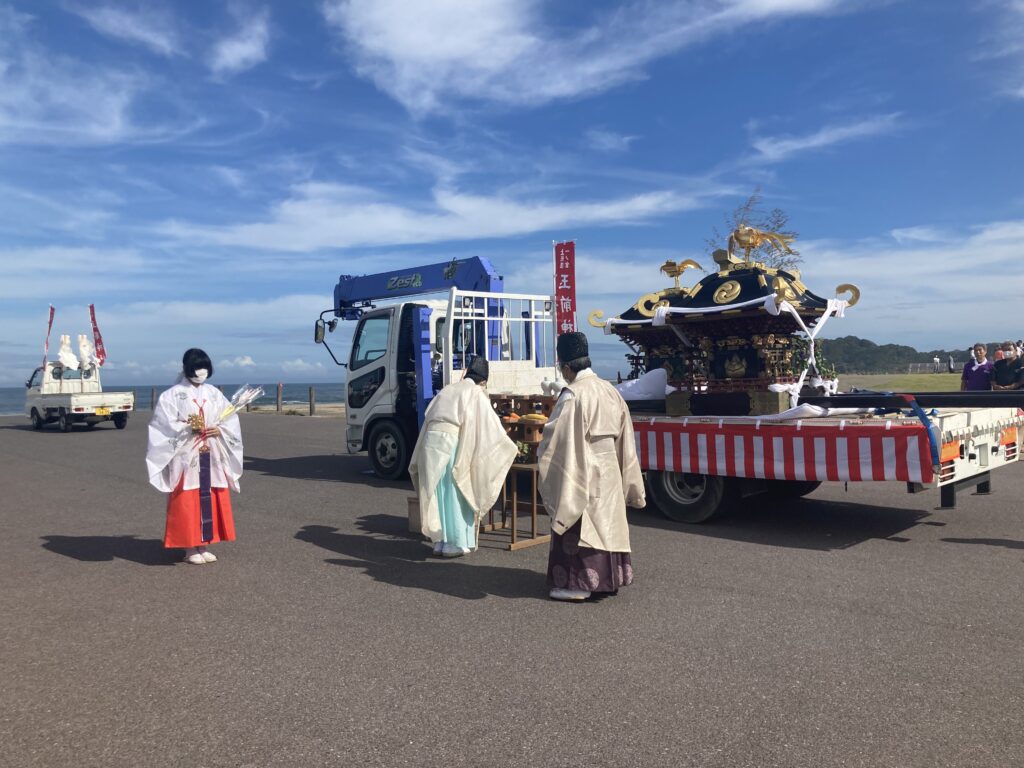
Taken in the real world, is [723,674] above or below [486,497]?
below

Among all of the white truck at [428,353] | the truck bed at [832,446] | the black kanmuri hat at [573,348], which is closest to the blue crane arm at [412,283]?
the white truck at [428,353]

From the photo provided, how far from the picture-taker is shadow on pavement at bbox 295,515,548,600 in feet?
18.3

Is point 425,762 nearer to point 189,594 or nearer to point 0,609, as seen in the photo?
point 189,594

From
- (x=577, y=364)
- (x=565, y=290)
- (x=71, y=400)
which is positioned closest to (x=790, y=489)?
(x=565, y=290)

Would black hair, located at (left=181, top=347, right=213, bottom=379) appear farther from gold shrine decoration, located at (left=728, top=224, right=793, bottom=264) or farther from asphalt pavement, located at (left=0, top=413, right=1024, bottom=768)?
gold shrine decoration, located at (left=728, top=224, right=793, bottom=264)

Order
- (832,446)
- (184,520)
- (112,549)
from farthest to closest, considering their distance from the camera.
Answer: (112,549), (832,446), (184,520)

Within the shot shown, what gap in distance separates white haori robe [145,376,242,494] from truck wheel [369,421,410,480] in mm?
4439

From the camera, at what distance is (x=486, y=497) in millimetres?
6344

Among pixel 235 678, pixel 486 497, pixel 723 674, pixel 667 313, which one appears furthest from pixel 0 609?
pixel 667 313

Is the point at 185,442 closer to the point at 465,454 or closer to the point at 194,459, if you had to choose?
the point at 194,459

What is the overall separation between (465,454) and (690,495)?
8.90 feet

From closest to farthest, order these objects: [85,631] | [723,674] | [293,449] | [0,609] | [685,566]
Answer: [723,674]
[85,631]
[0,609]
[685,566]
[293,449]

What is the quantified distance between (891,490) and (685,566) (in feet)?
15.4

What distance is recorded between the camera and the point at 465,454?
639 cm
